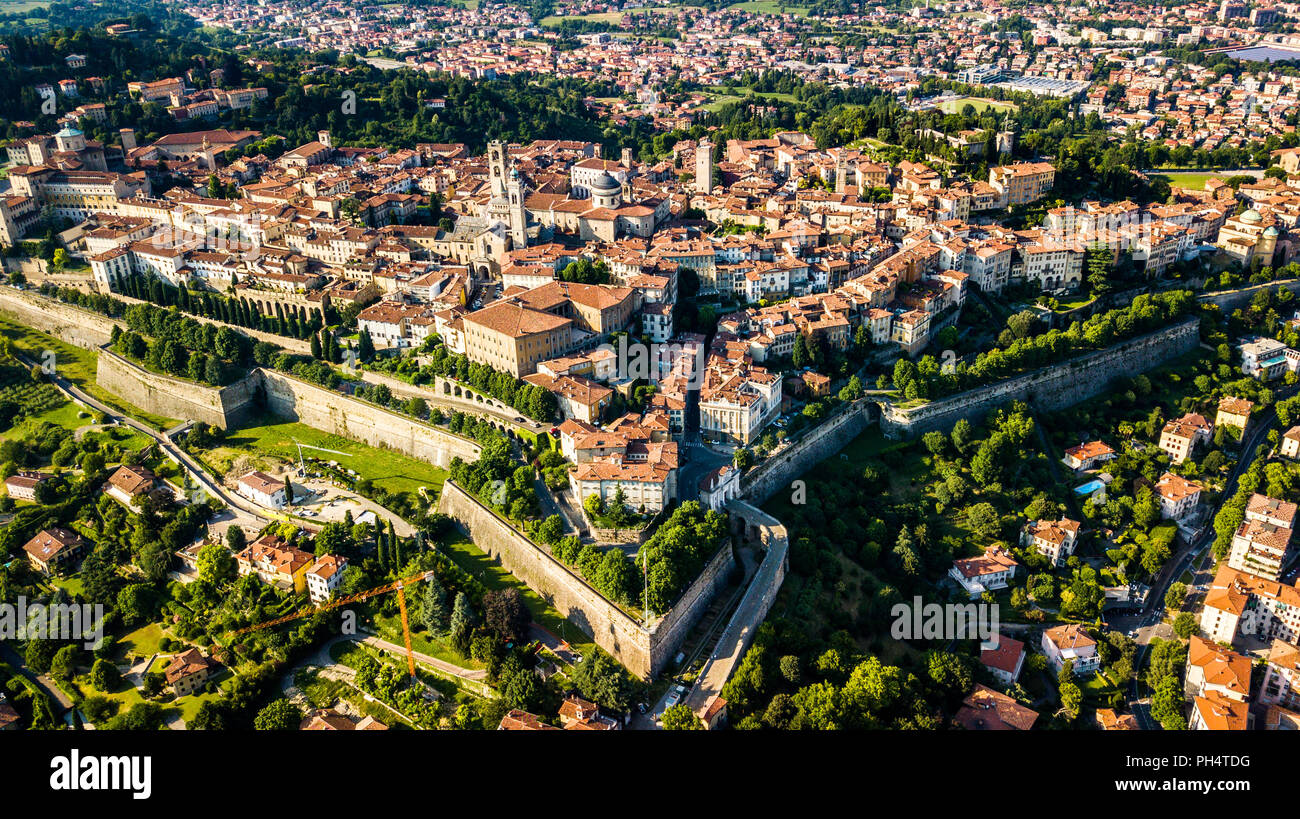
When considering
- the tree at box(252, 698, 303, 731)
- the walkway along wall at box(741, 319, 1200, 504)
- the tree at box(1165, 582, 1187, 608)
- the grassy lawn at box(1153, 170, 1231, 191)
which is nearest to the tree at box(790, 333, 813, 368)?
the walkway along wall at box(741, 319, 1200, 504)

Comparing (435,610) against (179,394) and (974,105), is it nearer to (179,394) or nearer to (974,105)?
(179,394)

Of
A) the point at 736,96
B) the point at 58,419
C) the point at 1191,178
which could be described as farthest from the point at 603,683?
the point at 736,96

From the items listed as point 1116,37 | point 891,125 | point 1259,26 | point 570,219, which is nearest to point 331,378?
point 570,219

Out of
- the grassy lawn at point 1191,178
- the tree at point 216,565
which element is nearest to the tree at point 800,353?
the tree at point 216,565

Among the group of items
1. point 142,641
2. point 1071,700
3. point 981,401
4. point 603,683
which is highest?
point 981,401

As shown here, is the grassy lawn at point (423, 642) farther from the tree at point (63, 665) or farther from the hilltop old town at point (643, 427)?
the tree at point (63, 665)

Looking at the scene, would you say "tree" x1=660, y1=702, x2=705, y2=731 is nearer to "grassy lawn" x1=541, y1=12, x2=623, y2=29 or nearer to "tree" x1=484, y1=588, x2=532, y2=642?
"tree" x1=484, y1=588, x2=532, y2=642
